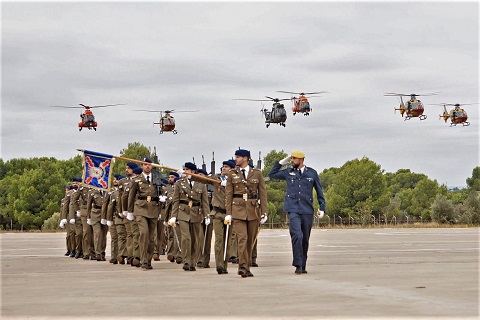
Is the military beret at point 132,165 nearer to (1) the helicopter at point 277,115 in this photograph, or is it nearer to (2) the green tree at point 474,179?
(1) the helicopter at point 277,115

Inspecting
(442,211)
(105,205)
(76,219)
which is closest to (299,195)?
(105,205)

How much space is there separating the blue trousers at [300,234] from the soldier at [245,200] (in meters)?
0.66

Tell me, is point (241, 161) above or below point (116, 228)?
above

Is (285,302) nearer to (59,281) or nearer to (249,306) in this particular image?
(249,306)

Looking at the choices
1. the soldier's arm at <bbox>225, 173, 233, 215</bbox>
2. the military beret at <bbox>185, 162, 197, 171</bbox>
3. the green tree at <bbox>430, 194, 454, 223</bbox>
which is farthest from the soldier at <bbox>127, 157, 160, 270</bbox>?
the green tree at <bbox>430, 194, 454, 223</bbox>

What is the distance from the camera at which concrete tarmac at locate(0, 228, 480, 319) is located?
10414 mm

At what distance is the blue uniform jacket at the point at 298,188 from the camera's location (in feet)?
54.4

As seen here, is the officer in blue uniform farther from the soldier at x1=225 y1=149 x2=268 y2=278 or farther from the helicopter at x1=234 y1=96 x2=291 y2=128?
the helicopter at x1=234 y1=96 x2=291 y2=128

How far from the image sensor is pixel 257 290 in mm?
12820

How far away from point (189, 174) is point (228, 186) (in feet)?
6.06

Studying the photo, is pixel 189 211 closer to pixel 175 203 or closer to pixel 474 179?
pixel 175 203

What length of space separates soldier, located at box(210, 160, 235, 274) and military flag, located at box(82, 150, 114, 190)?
342cm

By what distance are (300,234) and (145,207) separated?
337 centimetres

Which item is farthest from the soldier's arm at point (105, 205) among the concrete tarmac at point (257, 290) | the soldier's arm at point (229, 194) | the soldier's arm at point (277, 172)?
the soldier's arm at point (229, 194)
